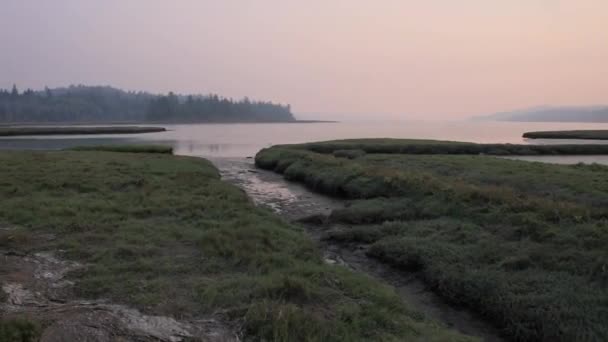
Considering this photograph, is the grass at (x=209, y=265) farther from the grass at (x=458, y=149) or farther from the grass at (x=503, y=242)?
the grass at (x=458, y=149)

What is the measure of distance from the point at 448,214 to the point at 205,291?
31.4ft

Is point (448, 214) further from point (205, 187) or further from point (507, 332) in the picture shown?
point (205, 187)

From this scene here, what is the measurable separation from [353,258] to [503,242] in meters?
4.04

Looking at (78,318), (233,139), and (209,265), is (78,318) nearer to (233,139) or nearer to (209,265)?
(209,265)

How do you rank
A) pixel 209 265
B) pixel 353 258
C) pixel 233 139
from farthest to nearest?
1. pixel 233 139
2. pixel 353 258
3. pixel 209 265

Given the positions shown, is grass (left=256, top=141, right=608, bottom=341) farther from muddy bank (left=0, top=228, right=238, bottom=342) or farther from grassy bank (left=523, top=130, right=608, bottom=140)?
grassy bank (left=523, top=130, right=608, bottom=140)

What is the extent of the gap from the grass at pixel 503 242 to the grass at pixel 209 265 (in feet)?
5.87

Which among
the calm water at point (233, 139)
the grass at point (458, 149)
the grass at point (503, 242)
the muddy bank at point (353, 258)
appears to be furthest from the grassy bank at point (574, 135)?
the muddy bank at point (353, 258)

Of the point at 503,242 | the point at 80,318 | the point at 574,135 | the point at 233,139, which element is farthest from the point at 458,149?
the point at 233,139

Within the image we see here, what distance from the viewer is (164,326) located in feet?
18.6

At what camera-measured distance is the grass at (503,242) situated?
740 cm

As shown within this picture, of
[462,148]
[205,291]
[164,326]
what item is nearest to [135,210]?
[205,291]

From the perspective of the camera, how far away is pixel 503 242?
10.8m

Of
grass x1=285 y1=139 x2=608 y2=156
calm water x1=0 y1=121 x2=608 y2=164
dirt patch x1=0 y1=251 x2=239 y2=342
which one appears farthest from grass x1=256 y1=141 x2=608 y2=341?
calm water x1=0 y1=121 x2=608 y2=164
